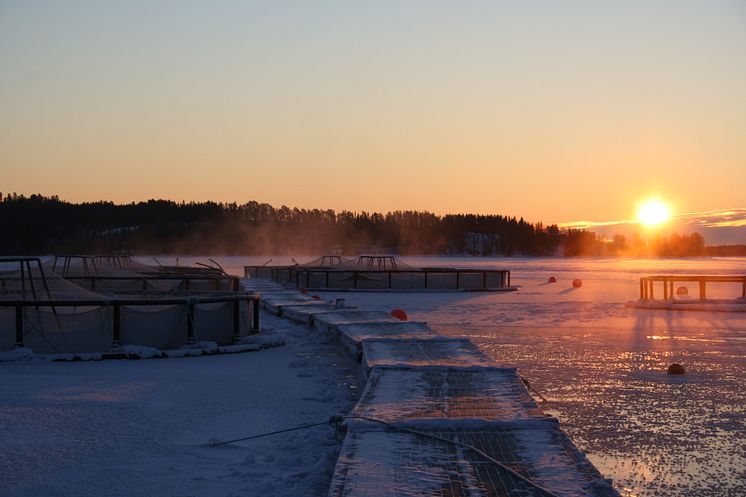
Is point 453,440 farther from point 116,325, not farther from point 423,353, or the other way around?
point 116,325

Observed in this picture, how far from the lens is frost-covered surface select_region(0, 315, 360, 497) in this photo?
6.23m

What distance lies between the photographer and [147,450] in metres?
7.11

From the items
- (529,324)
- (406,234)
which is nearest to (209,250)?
(406,234)

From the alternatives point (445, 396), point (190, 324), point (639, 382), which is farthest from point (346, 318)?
point (445, 396)

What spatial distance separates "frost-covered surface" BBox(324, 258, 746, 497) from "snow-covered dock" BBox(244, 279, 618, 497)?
0.67m

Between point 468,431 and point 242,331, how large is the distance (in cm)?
862

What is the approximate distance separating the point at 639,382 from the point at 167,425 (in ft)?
20.9

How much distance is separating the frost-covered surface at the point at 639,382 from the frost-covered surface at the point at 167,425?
2604 millimetres

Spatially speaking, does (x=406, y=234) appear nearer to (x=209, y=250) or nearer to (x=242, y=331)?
(x=209, y=250)

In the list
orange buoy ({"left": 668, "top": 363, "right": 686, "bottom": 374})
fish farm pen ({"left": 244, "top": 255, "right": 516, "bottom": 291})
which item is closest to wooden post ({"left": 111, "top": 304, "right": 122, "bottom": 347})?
orange buoy ({"left": 668, "top": 363, "right": 686, "bottom": 374})

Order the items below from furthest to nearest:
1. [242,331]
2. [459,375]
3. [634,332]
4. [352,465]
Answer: [634,332] < [242,331] < [459,375] < [352,465]

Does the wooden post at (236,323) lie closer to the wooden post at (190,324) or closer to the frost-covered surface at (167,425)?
the wooden post at (190,324)

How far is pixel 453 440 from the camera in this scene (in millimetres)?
6812

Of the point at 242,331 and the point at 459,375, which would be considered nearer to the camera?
the point at 459,375
